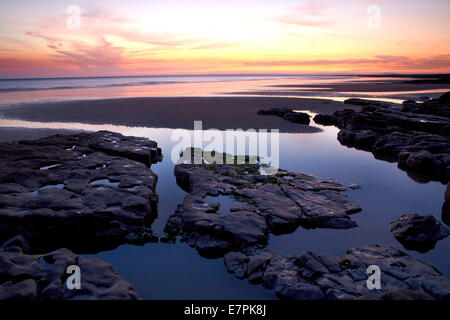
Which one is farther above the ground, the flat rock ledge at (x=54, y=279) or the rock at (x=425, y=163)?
the rock at (x=425, y=163)

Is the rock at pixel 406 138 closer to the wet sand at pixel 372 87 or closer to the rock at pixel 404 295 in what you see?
the rock at pixel 404 295

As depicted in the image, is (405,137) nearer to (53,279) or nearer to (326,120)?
(326,120)

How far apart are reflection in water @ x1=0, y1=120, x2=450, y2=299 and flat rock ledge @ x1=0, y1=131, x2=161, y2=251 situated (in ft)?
1.48

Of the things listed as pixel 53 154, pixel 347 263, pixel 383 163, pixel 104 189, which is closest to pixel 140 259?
pixel 104 189

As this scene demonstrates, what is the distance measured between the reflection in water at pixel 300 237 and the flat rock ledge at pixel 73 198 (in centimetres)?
45

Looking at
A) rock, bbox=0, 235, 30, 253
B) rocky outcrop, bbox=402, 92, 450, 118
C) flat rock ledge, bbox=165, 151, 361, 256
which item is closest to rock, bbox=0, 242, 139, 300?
rock, bbox=0, 235, 30, 253

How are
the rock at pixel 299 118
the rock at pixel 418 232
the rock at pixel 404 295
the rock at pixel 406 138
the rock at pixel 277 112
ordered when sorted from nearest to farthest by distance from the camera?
1. the rock at pixel 404 295
2. the rock at pixel 418 232
3. the rock at pixel 406 138
4. the rock at pixel 299 118
5. the rock at pixel 277 112

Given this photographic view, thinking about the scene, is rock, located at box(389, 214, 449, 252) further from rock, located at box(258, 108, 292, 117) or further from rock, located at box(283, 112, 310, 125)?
rock, located at box(258, 108, 292, 117)

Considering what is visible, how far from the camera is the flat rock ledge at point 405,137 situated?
10.6 metres

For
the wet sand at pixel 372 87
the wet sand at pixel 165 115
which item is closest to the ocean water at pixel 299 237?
the wet sand at pixel 165 115

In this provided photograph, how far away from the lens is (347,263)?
5.01m

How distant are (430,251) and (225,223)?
3828 mm

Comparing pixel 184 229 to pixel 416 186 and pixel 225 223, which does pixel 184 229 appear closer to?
pixel 225 223

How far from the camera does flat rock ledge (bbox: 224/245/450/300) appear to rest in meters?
4.24
